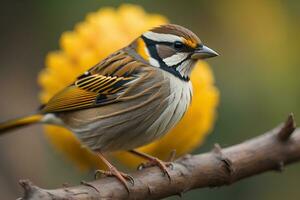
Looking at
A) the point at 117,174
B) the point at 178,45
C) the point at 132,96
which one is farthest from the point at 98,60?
the point at 117,174

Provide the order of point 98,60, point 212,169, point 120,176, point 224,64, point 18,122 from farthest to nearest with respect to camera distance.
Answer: point 224,64
point 18,122
point 98,60
point 212,169
point 120,176

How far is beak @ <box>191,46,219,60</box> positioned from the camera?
13.1 feet

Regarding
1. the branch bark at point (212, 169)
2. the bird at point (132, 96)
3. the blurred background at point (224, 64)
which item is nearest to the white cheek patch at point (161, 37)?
the bird at point (132, 96)

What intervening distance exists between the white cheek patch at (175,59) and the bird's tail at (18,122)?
63 cm

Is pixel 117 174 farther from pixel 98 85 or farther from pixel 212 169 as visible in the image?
pixel 98 85

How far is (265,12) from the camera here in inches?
210

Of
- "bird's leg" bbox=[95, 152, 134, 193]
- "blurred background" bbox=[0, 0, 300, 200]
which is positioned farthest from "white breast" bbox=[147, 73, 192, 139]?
"blurred background" bbox=[0, 0, 300, 200]

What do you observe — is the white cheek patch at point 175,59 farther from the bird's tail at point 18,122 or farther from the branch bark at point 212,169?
the bird's tail at point 18,122

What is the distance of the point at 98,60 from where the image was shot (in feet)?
13.9

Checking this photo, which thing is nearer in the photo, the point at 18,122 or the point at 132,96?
the point at 132,96

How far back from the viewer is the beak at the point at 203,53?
399 centimetres

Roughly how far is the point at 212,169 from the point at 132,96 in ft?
1.51

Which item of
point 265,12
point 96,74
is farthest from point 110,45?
point 265,12

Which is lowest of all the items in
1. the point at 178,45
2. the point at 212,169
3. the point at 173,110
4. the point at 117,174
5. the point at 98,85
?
the point at 212,169
